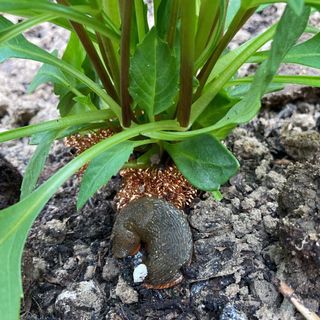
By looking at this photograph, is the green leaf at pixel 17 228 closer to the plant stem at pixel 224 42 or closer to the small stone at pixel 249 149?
the plant stem at pixel 224 42

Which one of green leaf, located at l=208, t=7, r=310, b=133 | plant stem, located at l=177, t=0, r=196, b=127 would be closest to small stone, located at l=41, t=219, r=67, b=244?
plant stem, located at l=177, t=0, r=196, b=127

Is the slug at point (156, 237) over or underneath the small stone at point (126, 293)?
over

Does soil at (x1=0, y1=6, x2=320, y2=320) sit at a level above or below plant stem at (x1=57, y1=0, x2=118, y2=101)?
below

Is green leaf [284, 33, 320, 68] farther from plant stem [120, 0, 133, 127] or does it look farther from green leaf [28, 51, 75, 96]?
green leaf [28, 51, 75, 96]

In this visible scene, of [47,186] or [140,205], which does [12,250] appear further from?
[140,205]

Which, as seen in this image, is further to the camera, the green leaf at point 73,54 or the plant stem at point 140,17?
the green leaf at point 73,54

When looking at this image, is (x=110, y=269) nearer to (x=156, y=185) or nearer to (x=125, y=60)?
(x=156, y=185)

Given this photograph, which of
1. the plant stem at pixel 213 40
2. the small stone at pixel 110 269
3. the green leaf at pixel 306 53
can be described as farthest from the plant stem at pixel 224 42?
the small stone at pixel 110 269
